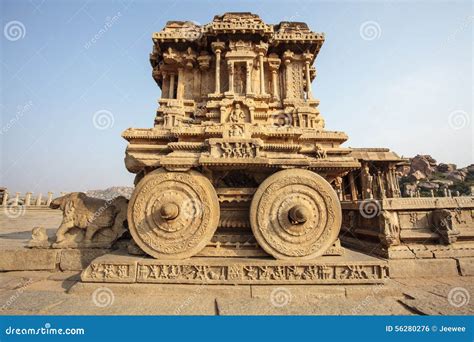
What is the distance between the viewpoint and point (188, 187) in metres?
4.34

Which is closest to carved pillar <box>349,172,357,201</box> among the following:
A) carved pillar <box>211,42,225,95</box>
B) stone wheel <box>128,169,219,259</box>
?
carved pillar <box>211,42,225,95</box>

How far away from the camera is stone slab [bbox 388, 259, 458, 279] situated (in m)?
5.02

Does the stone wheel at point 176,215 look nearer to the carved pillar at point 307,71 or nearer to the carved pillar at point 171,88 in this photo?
the carved pillar at point 171,88

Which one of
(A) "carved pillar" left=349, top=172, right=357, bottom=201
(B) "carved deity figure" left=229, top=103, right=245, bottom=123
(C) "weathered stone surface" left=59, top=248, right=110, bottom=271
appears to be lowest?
(C) "weathered stone surface" left=59, top=248, right=110, bottom=271

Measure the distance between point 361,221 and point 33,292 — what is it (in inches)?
288

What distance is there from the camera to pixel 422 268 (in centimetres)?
506

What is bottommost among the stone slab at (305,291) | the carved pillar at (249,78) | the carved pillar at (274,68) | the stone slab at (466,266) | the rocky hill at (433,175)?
the stone slab at (305,291)

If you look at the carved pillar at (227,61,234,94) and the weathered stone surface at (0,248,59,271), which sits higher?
the carved pillar at (227,61,234,94)

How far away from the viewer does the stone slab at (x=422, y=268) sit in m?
5.02

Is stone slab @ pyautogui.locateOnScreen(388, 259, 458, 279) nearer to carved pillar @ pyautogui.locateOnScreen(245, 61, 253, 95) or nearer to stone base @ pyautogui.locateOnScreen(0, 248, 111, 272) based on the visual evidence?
stone base @ pyautogui.locateOnScreen(0, 248, 111, 272)

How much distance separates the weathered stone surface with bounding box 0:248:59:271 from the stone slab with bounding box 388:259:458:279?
7.19m

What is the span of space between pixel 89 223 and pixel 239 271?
351 centimetres

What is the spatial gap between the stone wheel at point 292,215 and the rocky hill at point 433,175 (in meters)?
48.6

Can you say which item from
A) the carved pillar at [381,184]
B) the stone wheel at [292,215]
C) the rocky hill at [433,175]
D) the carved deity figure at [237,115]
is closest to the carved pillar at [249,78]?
the carved deity figure at [237,115]
